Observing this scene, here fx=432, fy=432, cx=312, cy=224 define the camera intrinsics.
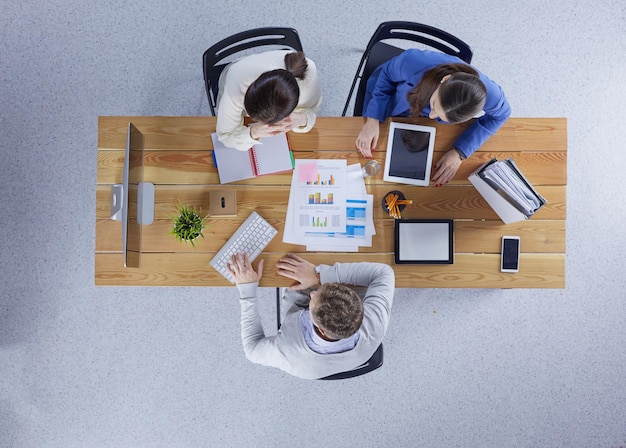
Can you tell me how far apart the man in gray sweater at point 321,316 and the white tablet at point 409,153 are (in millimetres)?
381

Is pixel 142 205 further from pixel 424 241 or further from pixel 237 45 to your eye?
pixel 424 241

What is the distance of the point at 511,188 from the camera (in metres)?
1.63

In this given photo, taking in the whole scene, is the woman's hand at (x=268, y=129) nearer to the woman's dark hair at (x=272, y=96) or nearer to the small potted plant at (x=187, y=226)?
the woman's dark hair at (x=272, y=96)

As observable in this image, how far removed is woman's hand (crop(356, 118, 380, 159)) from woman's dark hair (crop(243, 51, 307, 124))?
380 millimetres

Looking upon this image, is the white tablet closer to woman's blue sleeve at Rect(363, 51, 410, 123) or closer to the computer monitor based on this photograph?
woman's blue sleeve at Rect(363, 51, 410, 123)

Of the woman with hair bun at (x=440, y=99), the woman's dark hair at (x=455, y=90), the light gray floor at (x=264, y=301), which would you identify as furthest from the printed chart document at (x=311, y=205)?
the light gray floor at (x=264, y=301)

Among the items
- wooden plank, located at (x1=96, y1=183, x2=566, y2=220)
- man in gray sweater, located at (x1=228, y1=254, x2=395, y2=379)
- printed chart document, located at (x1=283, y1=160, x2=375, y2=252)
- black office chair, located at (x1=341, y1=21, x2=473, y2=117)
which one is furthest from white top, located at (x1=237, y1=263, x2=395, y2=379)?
black office chair, located at (x1=341, y1=21, x2=473, y2=117)

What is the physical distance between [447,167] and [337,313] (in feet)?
2.49

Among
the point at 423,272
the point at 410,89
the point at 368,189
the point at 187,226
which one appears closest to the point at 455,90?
the point at 410,89

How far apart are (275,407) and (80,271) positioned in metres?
1.35

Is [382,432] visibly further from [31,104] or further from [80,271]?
[31,104]

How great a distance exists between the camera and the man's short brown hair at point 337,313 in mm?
1445

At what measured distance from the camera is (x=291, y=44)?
1.91m

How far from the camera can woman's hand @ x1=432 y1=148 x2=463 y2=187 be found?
1735 mm
